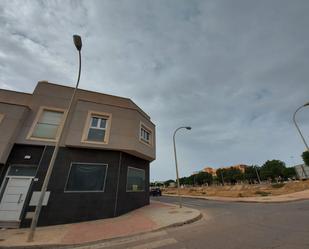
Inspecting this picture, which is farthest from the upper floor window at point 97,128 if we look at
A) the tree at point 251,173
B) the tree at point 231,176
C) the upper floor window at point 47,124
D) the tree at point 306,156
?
the tree at point 231,176

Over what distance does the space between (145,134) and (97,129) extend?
4.61 m

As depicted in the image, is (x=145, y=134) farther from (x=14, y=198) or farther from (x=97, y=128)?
(x=14, y=198)

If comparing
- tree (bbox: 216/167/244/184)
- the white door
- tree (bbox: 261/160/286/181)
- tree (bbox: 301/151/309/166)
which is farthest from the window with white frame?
tree (bbox: 216/167/244/184)

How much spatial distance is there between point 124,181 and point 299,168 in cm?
9900

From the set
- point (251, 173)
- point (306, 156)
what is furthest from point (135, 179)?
point (251, 173)

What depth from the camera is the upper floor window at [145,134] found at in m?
14.6

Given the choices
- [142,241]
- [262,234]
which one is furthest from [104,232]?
[262,234]

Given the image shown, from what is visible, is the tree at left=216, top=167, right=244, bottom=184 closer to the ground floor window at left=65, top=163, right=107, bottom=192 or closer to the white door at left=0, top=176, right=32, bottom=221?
the ground floor window at left=65, top=163, right=107, bottom=192

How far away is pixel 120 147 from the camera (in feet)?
38.9

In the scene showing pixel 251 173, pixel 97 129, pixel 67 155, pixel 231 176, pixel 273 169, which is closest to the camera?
pixel 67 155

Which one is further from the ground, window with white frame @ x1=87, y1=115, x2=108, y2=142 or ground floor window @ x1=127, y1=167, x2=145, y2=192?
window with white frame @ x1=87, y1=115, x2=108, y2=142

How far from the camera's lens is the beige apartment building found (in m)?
9.69

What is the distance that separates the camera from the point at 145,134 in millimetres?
15273

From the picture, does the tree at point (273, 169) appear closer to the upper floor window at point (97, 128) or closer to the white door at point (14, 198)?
the upper floor window at point (97, 128)
